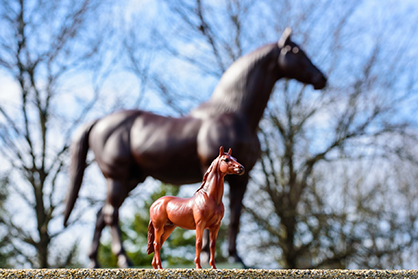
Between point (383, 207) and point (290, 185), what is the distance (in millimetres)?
3015

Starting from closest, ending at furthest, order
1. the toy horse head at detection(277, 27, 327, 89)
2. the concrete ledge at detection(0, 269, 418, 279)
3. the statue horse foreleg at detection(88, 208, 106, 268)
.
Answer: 1. the concrete ledge at detection(0, 269, 418, 279)
2. the statue horse foreleg at detection(88, 208, 106, 268)
3. the toy horse head at detection(277, 27, 327, 89)

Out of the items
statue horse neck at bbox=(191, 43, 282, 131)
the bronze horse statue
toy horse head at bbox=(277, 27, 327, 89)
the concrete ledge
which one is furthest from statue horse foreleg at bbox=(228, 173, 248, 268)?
the concrete ledge

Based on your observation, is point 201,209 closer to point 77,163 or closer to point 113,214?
point 113,214

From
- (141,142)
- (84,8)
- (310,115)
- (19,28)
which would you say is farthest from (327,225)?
(19,28)

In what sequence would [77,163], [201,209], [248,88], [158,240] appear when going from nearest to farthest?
[201,209]
[158,240]
[248,88]
[77,163]

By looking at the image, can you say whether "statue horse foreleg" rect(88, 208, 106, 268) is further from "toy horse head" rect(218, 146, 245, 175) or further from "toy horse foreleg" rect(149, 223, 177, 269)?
"toy horse head" rect(218, 146, 245, 175)

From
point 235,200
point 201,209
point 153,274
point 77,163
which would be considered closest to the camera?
point 153,274

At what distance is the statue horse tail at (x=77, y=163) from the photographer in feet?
15.1

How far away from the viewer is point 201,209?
2.66 m

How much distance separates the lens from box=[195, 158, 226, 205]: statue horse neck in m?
2.70

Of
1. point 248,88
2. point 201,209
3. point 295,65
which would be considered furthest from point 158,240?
point 295,65

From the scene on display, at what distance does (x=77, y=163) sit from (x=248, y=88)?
6.07 feet

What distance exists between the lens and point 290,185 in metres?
9.05

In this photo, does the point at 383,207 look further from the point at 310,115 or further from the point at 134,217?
the point at 134,217
